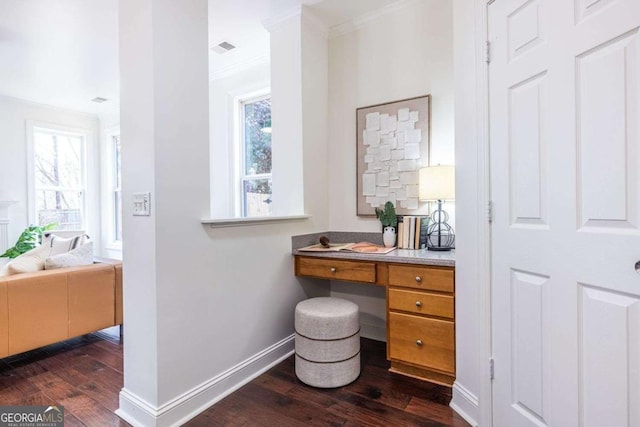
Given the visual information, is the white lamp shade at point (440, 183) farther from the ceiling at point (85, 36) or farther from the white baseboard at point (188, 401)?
the white baseboard at point (188, 401)

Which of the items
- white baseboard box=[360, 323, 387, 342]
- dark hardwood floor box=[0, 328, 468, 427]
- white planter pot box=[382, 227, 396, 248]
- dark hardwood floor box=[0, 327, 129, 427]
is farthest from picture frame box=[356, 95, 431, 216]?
dark hardwood floor box=[0, 327, 129, 427]

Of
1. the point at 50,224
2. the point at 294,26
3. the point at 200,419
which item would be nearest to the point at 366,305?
the point at 200,419

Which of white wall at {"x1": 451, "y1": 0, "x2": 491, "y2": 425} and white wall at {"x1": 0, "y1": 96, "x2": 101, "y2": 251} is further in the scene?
white wall at {"x1": 0, "y1": 96, "x2": 101, "y2": 251}

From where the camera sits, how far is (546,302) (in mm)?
1310

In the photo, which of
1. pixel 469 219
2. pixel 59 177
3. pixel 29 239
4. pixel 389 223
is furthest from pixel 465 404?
pixel 59 177

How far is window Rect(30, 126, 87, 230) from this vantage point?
16.4 ft

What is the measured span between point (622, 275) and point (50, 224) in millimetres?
6476

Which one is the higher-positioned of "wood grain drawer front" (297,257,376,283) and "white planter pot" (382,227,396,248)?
"white planter pot" (382,227,396,248)

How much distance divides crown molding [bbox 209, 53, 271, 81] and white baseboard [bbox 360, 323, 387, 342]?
291 centimetres

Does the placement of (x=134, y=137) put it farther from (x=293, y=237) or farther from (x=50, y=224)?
(x=50, y=224)

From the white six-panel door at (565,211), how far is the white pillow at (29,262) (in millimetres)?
3222

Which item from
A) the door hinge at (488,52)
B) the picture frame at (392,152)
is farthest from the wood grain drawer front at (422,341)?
the door hinge at (488,52)

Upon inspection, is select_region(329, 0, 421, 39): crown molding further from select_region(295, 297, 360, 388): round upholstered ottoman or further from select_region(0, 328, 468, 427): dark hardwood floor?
select_region(0, 328, 468, 427): dark hardwood floor

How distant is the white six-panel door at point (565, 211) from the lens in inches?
41.4
